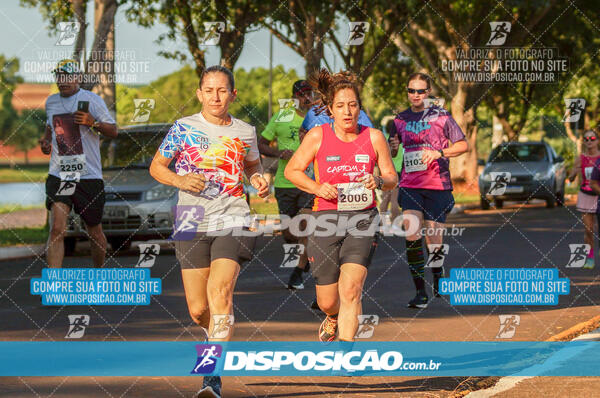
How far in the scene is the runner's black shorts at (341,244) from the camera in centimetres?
669

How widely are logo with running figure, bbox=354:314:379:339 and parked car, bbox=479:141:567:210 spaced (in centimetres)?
2077

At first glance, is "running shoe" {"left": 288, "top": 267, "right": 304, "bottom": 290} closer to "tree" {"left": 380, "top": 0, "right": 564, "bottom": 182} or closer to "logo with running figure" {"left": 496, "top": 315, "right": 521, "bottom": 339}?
"logo with running figure" {"left": 496, "top": 315, "right": 521, "bottom": 339}

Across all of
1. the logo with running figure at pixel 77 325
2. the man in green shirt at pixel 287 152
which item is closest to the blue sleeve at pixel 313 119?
the man in green shirt at pixel 287 152

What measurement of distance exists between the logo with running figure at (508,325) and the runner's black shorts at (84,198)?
3844mm

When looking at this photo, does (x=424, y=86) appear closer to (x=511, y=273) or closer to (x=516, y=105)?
(x=511, y=273)

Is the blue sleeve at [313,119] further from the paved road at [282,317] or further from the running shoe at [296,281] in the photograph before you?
the running shoe at [296,281]

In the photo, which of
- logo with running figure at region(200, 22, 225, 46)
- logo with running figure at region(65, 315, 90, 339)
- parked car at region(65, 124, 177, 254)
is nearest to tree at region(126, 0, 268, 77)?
logo with running figure at region(200, 22, 225, 46)

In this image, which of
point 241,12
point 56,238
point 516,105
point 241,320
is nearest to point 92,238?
point 56,238

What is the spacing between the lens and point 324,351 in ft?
24.1

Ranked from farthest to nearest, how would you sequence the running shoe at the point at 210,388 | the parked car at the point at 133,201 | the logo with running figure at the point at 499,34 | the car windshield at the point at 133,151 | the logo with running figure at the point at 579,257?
1. the logo with running figure at the point at 499,34
2. the car windshield at the point at 133,151
3. the parked car at the point at 133,201
4. the logo with running figure at the point at 579,257
5. the running shoe at the point at 210,388

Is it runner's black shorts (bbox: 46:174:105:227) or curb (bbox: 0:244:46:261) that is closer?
runner's black shorts (bbox: 46:174:105:227)

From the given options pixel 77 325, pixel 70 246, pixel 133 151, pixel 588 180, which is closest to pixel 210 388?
pixel 77 325

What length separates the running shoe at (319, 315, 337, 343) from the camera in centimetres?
721

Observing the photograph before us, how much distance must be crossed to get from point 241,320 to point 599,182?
18.4 ft
